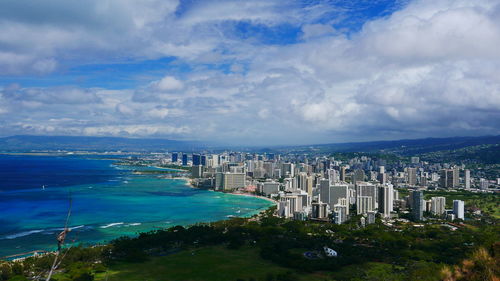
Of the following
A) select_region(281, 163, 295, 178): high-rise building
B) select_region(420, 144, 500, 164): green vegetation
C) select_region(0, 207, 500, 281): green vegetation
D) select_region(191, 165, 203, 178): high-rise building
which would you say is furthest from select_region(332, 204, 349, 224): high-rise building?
select_region(420, 144, 500, 164): green vegetation

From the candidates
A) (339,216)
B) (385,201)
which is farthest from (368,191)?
(339,216)

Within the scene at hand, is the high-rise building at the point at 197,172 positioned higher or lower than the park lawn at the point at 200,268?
higher

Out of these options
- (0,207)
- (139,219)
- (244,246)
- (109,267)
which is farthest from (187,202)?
(109,267)

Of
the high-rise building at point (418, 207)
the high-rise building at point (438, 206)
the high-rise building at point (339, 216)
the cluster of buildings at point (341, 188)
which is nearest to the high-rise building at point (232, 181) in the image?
the cluster of buildings at point (341, 188)

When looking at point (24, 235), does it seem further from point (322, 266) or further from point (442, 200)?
point (442, 200)

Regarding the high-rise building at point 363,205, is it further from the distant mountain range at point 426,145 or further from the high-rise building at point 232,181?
the distant mountain range at point 426,145

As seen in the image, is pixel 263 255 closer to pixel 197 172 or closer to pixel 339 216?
pixel 339 216
